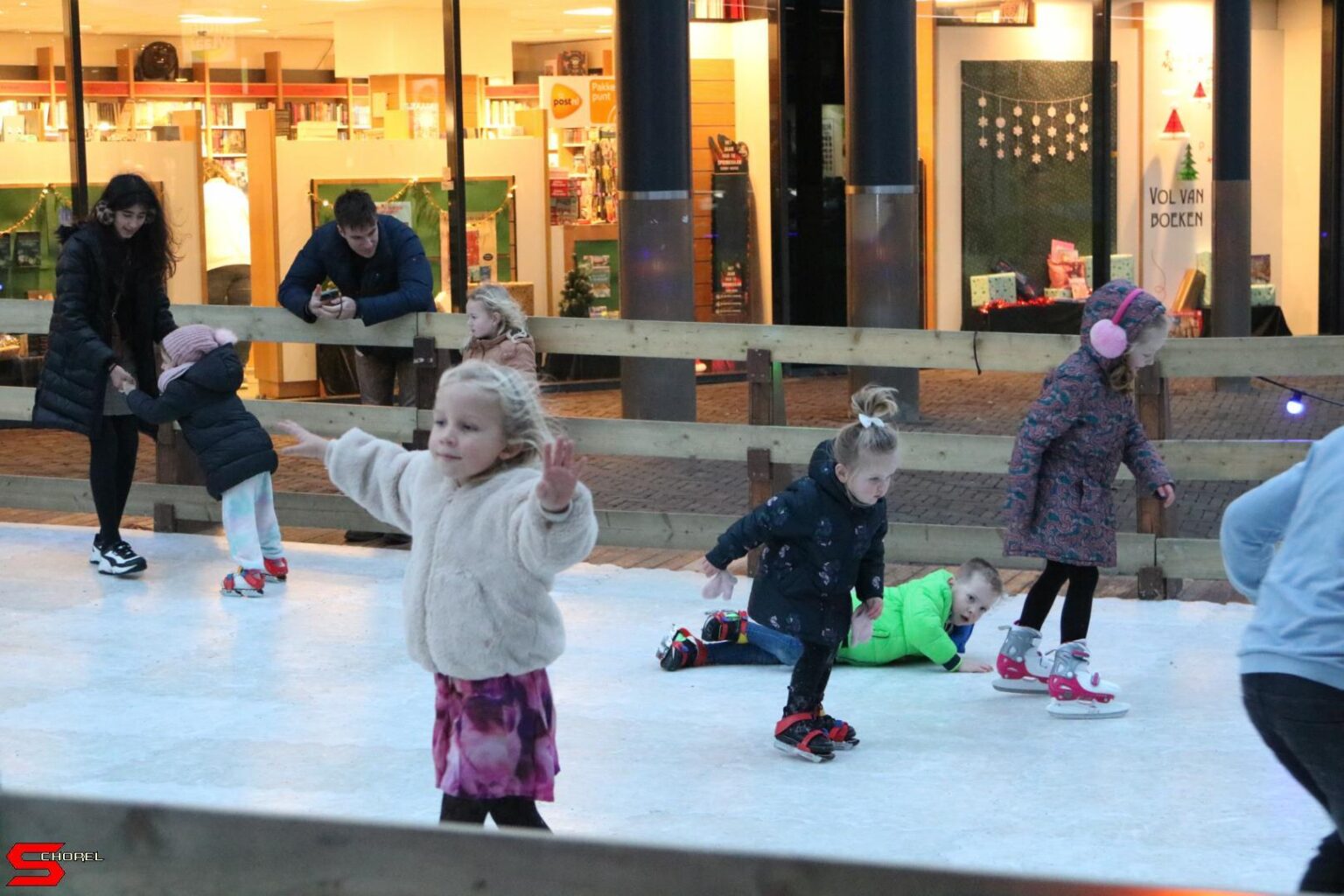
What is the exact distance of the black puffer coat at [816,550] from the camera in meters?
5.64

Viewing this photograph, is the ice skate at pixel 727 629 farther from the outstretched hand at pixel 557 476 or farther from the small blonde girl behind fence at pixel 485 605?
the outstretched hand at pixel 557 476

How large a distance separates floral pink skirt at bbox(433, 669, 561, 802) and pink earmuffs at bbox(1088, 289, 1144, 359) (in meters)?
2.69

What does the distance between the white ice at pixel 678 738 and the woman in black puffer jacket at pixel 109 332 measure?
0.55m

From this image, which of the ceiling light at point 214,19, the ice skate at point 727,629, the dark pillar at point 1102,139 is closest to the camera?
the ice skate at point 727,629

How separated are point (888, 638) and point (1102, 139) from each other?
993 centimetres

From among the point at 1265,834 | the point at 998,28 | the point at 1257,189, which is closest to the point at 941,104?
the point at 998,28

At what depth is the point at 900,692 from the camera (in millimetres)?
6504

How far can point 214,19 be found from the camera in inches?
526

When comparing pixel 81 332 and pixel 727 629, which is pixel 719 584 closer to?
pixel 727 629

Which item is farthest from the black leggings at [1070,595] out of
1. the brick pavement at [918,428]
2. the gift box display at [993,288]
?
the gift box display at [993,288]

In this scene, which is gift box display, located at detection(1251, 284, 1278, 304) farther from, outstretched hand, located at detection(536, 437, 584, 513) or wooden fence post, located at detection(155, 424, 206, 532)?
outstretched hand, located at detection(536, 437, 584, 513)

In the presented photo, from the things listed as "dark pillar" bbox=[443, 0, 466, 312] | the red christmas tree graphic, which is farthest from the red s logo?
the red christmas tree graphic

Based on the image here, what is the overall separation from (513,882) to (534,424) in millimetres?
1947

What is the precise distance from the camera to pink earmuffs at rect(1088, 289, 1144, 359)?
6.05 metres
